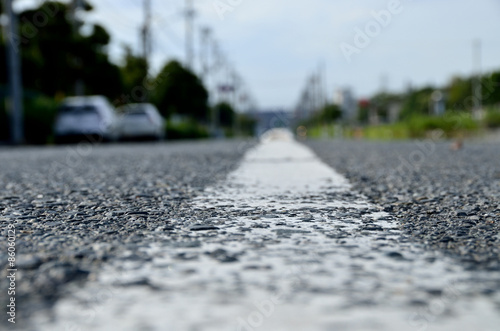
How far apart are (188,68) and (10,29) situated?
30.2 metres

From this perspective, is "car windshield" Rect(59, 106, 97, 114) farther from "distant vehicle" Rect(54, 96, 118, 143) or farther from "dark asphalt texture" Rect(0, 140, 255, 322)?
"dark asphalt texture" Rect(0, 140, 255, 322)

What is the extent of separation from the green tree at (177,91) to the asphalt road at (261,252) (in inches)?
1503

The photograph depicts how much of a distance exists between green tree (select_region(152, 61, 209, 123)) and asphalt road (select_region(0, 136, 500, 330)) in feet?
125

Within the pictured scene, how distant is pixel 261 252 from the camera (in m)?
1.83

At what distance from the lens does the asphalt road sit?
1.30 meters

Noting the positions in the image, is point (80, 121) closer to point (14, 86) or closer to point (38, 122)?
point (14, 86)

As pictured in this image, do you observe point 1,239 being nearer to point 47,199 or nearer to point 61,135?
point 47,199

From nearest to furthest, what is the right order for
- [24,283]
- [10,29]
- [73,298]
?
[73,298] < [24,283] < [10,29]

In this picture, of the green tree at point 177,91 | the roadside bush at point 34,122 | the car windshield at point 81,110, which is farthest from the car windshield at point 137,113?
the green tree at point 177,91

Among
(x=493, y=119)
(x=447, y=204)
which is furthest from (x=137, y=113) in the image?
(x=493, y=119)

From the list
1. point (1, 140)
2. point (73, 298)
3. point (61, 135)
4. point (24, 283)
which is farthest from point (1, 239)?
point (1, 140)

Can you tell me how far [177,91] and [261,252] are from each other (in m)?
42.7

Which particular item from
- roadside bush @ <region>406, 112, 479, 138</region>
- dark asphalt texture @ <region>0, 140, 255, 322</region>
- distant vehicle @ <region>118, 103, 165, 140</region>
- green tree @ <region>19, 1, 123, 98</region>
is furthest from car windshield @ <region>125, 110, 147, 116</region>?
dark asphalt texture @ <region>0, 140, 255, 322</region>

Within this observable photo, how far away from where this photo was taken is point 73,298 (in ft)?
4.54
